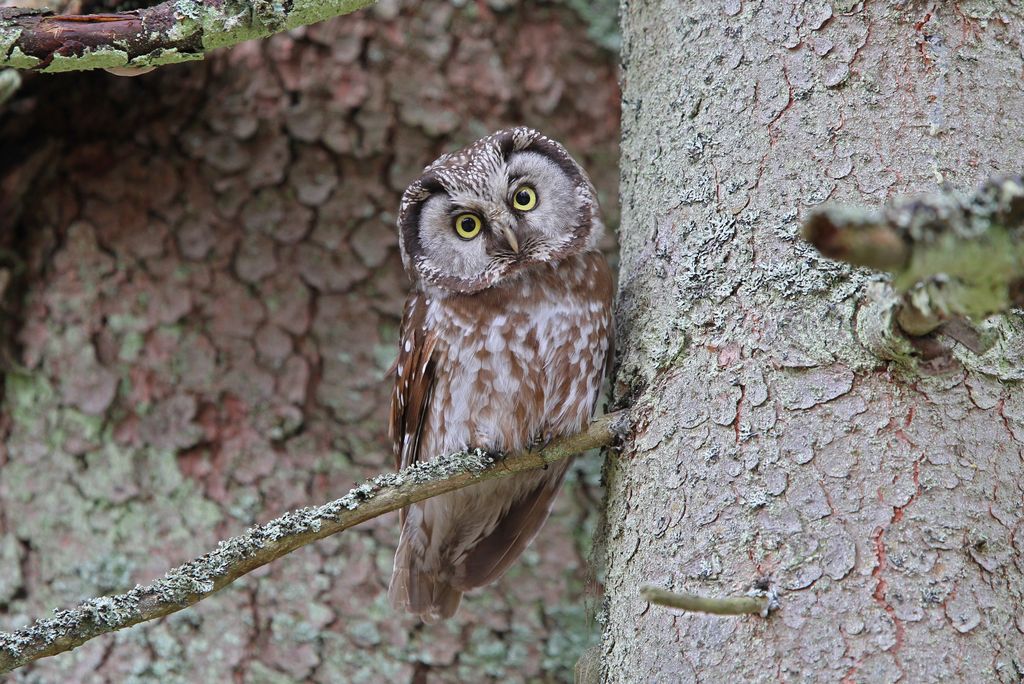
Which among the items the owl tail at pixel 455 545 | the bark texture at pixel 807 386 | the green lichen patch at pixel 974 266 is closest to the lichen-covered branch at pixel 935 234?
the green lichen patch at pixel 974 266

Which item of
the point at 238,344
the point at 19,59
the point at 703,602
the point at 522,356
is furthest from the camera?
the point at 238,344

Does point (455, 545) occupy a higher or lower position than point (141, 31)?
lower

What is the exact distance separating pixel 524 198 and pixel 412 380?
712 millimetres

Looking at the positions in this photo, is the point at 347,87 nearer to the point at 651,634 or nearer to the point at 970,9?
the point at 970,9

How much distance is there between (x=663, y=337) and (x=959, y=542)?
861mm

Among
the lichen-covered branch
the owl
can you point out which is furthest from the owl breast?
the lichen-covered branch

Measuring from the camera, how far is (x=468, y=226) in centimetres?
345

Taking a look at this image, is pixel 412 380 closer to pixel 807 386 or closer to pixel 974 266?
pixel 807 386

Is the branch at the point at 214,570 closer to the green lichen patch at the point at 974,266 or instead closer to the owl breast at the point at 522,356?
the owl breast at the point at 522,356

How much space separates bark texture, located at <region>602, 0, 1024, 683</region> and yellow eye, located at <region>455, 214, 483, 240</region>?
696 millimetres

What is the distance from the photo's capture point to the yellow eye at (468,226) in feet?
11.3

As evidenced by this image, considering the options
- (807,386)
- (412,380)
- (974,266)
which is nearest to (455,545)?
(412,380)

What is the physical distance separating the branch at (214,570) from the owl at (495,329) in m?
0.66

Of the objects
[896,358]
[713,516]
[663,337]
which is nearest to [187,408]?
[663,337]
